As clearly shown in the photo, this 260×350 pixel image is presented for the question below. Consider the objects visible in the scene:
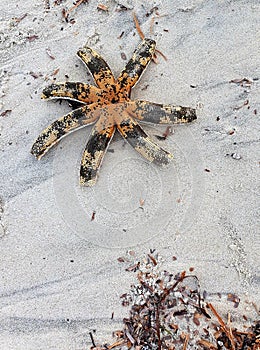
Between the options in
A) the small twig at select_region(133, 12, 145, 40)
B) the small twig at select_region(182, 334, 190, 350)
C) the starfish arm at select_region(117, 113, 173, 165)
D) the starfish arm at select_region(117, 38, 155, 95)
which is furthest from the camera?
the small twig at select_region(133, 12, 145, 40)

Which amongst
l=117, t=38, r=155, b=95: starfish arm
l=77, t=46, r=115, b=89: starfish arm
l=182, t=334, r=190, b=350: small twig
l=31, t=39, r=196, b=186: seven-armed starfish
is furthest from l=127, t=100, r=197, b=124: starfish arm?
l=182, t=334, r=190, b=350: small twig

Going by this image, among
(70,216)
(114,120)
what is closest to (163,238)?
(70,216)

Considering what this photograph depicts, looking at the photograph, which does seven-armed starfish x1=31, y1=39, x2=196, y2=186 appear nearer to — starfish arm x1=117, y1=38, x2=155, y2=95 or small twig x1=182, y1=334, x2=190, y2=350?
starfish arm x1=117, y1=38, x2=155, y2=95

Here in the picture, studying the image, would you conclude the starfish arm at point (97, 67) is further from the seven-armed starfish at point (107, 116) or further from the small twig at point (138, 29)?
the small twig at point (138, 29)

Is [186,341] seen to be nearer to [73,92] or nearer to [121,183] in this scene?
[121,183]

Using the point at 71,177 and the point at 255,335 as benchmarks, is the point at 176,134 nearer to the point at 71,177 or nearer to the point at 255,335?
the point at 71,177

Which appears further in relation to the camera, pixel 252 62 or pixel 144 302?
pixel 252 62

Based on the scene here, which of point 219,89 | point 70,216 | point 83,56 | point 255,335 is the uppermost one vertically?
point 83,56
